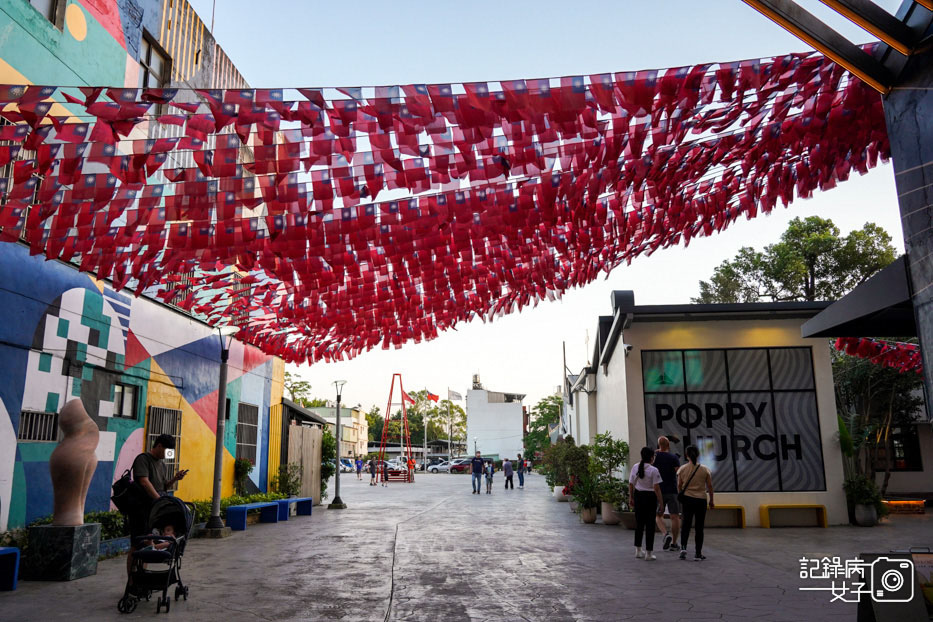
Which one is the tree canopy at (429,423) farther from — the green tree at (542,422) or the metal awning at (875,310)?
the metal awning at (875,310)

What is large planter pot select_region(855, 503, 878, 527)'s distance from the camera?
12875 mm

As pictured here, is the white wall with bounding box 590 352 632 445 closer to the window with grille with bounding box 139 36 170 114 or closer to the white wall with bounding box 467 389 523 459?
the window with grille with bounding box 139 36 170 114

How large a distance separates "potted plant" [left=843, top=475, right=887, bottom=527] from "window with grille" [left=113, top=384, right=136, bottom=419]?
13.6 meters

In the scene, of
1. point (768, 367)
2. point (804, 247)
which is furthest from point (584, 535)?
point (804, 247)

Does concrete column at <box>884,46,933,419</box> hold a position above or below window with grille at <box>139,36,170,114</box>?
below

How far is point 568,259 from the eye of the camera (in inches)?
349

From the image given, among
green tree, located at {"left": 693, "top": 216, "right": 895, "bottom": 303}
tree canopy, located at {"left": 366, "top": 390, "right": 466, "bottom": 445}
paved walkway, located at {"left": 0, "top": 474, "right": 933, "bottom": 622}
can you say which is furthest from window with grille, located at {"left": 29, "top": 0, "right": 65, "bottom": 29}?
tree canopy, located at {"left": 366, "top": 390, "right": 466, "bottom": 445}

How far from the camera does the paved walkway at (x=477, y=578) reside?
19.6ft

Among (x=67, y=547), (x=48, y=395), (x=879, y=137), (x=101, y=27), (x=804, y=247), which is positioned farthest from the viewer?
(x=804, y=247)

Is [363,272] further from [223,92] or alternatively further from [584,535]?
[584,535]

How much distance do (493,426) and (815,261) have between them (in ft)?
182

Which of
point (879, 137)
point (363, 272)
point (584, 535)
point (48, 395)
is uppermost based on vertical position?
point (879, 137)

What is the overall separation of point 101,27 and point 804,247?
28.0 meters

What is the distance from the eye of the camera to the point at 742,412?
45.1 feet
